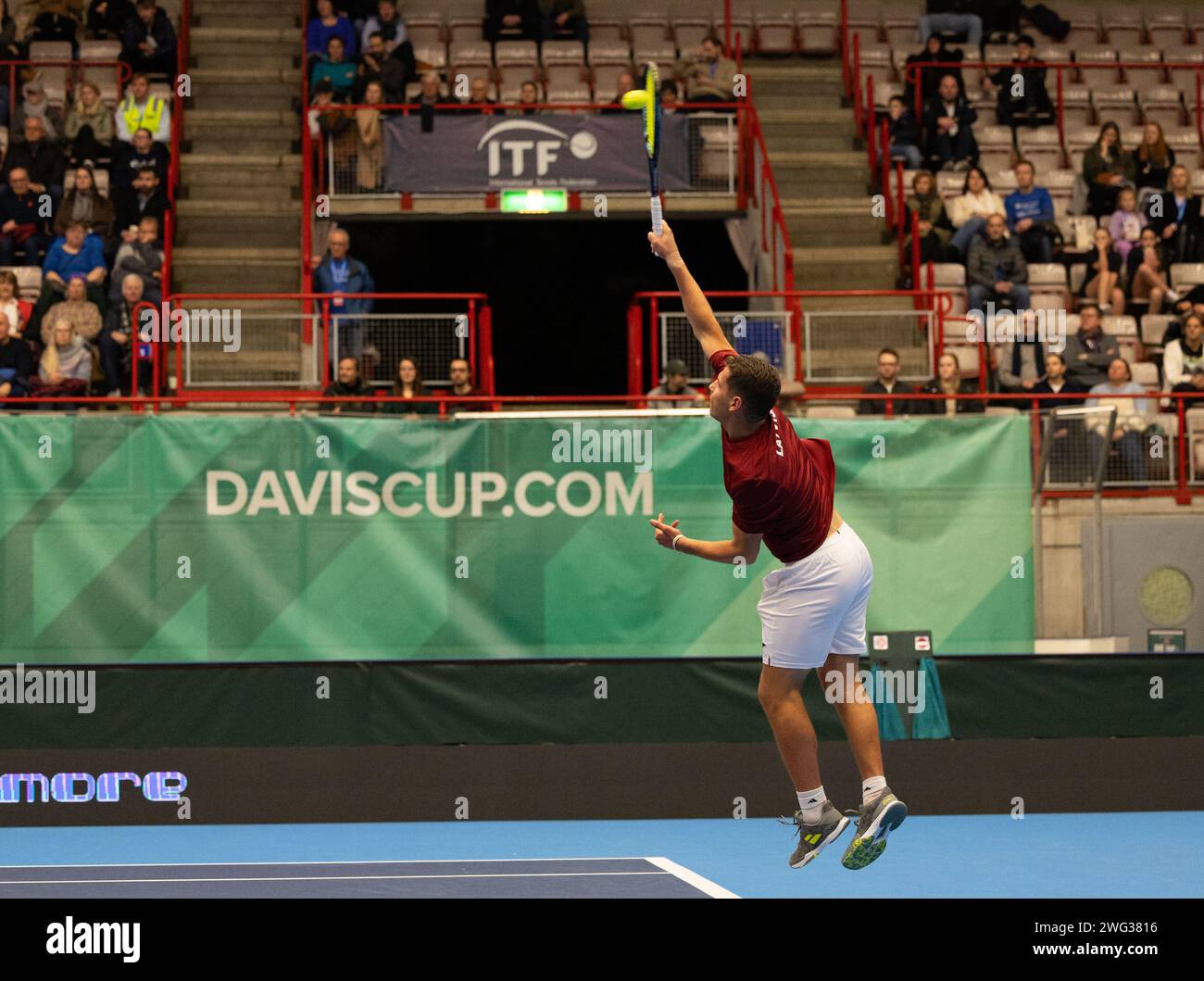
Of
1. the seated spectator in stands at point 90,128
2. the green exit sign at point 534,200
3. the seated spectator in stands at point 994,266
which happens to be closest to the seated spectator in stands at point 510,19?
the green exit sign at point 534,200

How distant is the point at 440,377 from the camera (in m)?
16.8

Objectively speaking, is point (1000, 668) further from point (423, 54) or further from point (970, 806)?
point (423, 54)

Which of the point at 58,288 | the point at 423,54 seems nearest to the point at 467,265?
the point at 423,54

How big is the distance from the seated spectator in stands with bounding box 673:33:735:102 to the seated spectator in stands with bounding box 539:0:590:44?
209 centimetres

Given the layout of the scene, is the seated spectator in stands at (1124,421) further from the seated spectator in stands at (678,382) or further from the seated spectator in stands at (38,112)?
the seated spectator in stands at (38,112)

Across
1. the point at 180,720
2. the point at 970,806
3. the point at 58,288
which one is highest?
the point at 58,288

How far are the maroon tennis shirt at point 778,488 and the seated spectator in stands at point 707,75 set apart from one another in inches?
513

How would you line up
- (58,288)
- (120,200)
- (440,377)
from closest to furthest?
(440,377) < (58,288) < (120,200)

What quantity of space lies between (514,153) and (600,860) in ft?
37.2

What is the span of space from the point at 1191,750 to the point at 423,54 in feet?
45.6

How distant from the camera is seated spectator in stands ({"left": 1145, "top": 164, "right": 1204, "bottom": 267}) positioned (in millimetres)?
20719

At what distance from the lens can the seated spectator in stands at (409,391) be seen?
15406mm

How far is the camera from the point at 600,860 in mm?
10281

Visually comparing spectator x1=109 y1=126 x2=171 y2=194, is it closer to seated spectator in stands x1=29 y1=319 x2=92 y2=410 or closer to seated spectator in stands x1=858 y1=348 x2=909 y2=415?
seated spectator in stands x1=29 y1=319 x2=92 y2=410
